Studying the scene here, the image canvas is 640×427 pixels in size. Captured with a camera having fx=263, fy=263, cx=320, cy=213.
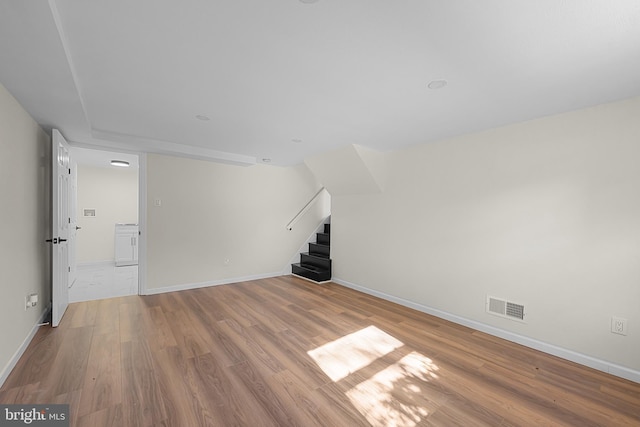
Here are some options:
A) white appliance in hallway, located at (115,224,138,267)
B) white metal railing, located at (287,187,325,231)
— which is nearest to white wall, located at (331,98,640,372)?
white metal railing, located at (287,187,325,231)

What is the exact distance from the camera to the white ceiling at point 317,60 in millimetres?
1254

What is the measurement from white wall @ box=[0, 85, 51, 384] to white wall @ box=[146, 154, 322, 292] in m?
1.23

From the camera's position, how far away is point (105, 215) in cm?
605

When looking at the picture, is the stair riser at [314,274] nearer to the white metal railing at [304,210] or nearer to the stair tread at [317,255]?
the stair tread at [317,255]

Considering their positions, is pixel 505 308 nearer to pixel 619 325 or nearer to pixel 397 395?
pixel 619 325

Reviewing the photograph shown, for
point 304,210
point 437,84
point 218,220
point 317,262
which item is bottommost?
point 317,262

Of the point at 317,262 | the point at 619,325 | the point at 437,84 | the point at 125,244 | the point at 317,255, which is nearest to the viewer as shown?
the point at 437,84

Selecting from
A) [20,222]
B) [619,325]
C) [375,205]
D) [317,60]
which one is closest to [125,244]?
[20,222]

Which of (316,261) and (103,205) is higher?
(103,205)

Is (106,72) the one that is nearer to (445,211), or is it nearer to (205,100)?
(205,100)

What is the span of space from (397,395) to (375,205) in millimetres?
2730

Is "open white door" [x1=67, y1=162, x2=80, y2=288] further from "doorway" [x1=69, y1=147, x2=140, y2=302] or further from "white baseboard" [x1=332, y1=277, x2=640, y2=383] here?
"white baseboard" [x1=332, y1=277, x2=640, y2=383]

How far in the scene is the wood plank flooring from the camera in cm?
160

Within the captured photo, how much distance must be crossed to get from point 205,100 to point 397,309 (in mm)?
3246
